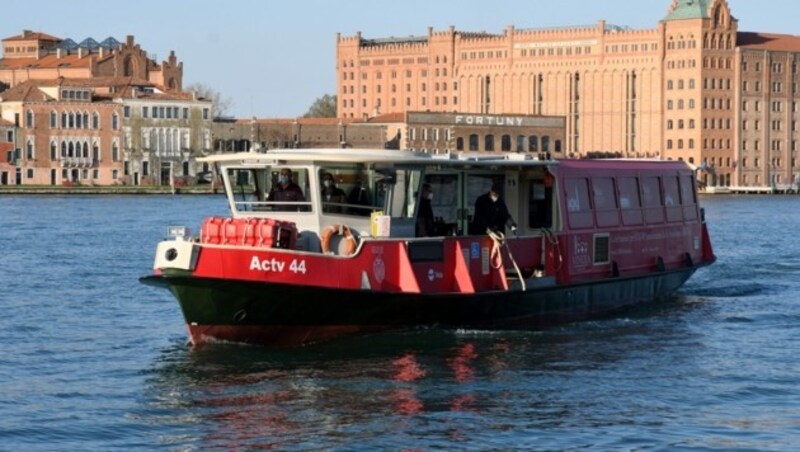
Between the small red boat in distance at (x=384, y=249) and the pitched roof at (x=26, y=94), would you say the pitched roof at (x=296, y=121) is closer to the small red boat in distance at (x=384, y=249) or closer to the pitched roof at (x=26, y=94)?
the pitched roof at (x=26, y=94)

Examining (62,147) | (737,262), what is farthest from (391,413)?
(62,147)

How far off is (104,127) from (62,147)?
10.5ft

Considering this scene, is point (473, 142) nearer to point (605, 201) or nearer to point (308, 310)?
point (605, 201)

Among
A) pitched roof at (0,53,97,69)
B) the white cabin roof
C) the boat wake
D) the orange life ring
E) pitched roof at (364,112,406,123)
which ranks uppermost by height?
pitched roof at (0,53,97,69)

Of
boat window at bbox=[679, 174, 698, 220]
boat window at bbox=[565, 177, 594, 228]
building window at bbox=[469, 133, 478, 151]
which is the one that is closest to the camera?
boat window at bbox=[565, 177, 594, 228]

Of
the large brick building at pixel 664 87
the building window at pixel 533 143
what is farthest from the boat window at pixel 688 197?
the large brick building at pixel 664 87

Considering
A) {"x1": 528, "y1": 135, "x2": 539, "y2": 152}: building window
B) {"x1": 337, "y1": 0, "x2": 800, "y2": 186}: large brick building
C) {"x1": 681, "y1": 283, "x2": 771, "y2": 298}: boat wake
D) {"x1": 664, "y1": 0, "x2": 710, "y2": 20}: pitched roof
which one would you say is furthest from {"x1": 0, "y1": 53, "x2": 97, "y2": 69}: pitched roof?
{"x1": 681, "y1": 283, "x2": 771, "y2": 298}: boat wake

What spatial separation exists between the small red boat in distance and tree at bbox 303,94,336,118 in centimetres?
15233

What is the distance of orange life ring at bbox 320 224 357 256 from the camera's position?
21219 millimetres

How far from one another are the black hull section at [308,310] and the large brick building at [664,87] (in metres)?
113

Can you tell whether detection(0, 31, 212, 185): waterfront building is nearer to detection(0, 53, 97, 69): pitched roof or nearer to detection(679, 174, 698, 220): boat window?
detection(0, 53, 97, 69): pitched roof

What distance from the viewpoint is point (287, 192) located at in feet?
71.9

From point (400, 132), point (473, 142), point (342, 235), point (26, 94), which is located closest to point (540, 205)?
point (342, 235)

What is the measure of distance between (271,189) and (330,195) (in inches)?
35.7
